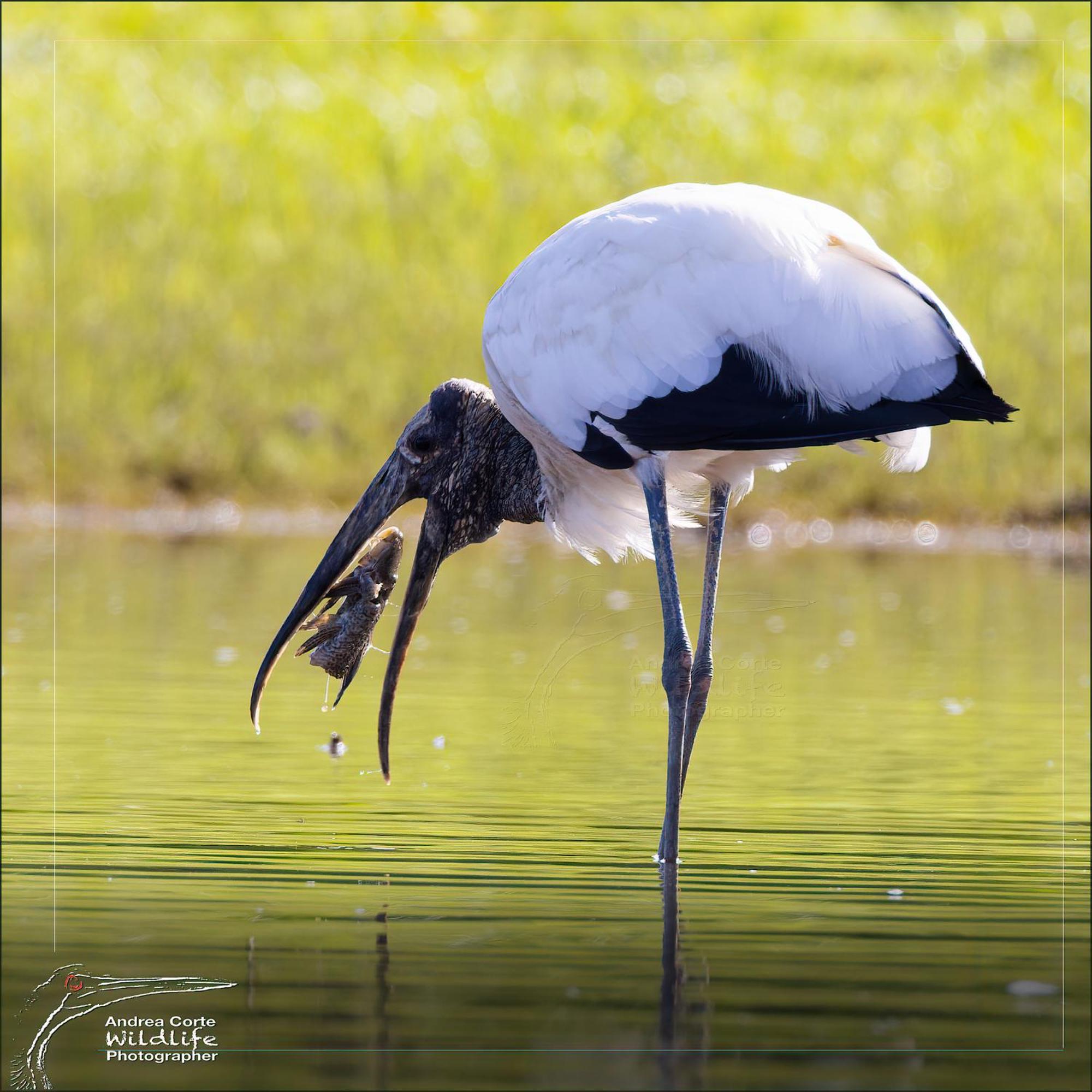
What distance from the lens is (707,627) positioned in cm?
586

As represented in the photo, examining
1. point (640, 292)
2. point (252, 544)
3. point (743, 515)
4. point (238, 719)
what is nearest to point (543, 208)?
point (743, 515)

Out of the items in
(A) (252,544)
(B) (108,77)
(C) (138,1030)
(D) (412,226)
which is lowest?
(C) (138,1030)

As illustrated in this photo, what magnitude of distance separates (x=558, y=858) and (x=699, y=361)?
1283mm

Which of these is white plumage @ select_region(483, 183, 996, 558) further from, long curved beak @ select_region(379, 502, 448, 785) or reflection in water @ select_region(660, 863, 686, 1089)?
reflection in water @ select_region(660, 863, 686, 1089)

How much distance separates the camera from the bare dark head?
6.05m

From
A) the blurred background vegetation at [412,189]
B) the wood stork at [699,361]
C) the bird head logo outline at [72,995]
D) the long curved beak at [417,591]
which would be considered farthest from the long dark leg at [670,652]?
the blurred background vegetation at [412,189]

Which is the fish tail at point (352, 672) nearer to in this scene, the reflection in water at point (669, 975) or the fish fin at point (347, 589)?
the fish fin at point (347, 589)

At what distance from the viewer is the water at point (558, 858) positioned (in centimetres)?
383

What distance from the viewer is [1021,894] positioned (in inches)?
196

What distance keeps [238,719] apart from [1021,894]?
340 cm

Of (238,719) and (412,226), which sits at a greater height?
(412,226)

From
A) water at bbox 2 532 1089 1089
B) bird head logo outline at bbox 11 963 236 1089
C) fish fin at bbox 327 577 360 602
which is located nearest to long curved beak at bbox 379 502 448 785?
fish fin at bbox 327 577 360 602

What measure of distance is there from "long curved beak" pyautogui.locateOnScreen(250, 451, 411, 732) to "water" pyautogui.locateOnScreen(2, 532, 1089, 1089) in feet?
1.48

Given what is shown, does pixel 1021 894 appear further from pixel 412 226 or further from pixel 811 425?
pixel 412 226
